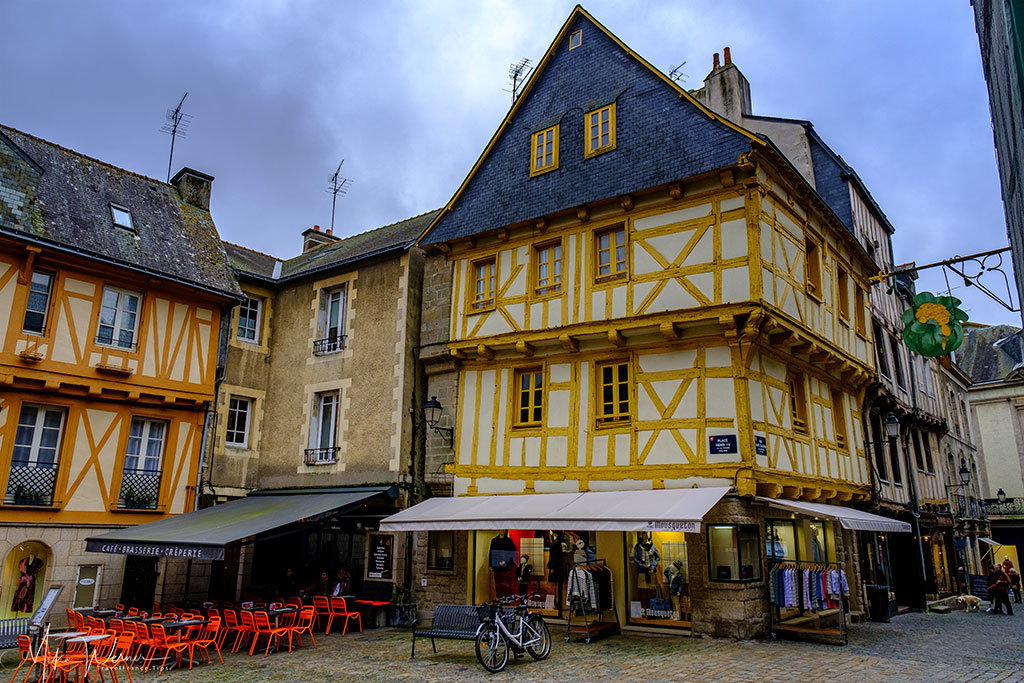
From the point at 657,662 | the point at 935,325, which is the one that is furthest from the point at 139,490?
the point at 935,325

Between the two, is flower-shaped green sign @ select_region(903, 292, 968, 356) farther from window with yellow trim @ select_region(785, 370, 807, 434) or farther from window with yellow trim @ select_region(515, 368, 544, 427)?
window with yellow trim @ select_region(515, 368, 544, 427)

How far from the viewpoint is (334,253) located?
16547mm

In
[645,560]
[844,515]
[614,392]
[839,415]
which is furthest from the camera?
[839,415]

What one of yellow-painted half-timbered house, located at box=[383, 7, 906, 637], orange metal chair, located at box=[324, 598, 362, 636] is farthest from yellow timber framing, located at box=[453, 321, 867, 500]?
orange metal chair, located at box=[324, 598, 362, 636]

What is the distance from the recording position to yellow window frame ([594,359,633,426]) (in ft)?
35.7

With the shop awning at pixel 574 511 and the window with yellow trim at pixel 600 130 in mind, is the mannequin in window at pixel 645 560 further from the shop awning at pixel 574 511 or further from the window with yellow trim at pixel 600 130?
the window with yellow trim at pixel 600 130

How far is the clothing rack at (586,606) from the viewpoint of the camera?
996 cm

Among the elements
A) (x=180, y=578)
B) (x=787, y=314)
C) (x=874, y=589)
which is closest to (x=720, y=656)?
(x=787, y=314)

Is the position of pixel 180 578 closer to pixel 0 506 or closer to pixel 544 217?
pixel 0 506

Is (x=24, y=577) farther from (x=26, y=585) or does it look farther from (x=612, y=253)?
(x=612, y=253)

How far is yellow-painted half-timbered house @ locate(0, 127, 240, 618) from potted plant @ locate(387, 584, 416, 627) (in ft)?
13.7

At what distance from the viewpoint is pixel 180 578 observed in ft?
43.0

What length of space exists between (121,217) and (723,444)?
1153 centimetres

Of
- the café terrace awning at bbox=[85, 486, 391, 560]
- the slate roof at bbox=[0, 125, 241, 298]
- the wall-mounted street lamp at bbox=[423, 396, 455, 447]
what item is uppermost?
the slate roof at bbox=[0, 125, 241, 298]
